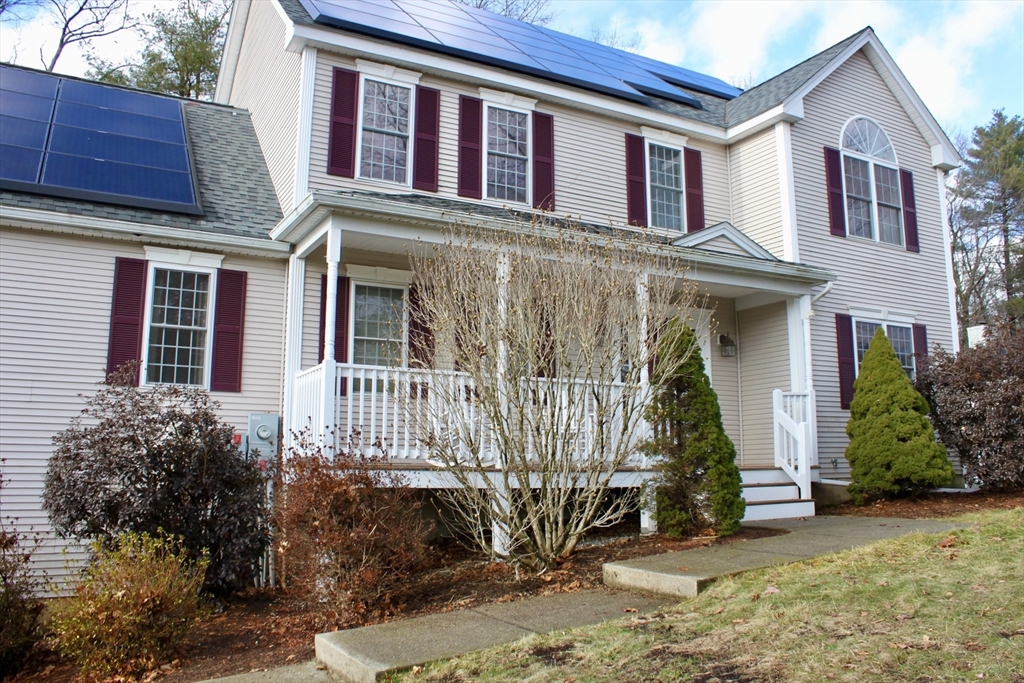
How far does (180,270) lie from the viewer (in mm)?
9969

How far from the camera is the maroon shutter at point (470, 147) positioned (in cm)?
1145

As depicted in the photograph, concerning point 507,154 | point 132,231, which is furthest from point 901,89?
point 132,231

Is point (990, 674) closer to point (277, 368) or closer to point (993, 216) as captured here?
point (277, 368)

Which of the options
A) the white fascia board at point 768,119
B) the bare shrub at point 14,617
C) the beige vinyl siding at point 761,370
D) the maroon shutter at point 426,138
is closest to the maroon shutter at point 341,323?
the maroon shutter at point 426,138

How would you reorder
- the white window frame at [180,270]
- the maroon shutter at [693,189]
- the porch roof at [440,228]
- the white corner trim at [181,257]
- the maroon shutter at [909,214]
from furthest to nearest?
the maroon shutter at [909,214] < the maroon shutter at [693,189] < the white corner trim at [181,257] < the white window frame at [180,270] < the porch roof at [440,228]

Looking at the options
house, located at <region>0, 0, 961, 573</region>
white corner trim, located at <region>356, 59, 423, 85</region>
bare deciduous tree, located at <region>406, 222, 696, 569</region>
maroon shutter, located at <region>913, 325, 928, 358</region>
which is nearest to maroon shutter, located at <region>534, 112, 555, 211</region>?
house, located at <region>0, 0, 961, 573</region>

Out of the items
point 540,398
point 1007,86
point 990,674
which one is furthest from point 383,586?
point 1007,86

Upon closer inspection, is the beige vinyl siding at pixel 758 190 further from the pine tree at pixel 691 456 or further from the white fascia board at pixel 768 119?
the pine tree at pixel 691 456

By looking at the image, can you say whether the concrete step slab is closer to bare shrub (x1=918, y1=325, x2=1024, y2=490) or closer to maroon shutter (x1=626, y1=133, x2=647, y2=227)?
bare shrub (x1=918, y1=325, x2=1024, y2=490)

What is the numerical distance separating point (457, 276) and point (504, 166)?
495 cm

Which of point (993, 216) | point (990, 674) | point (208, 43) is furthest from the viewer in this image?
point (993, 216)

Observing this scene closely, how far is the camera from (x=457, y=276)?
24.1 feet

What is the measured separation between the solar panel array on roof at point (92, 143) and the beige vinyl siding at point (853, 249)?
370 inches

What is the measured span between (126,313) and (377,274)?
3.00 m
